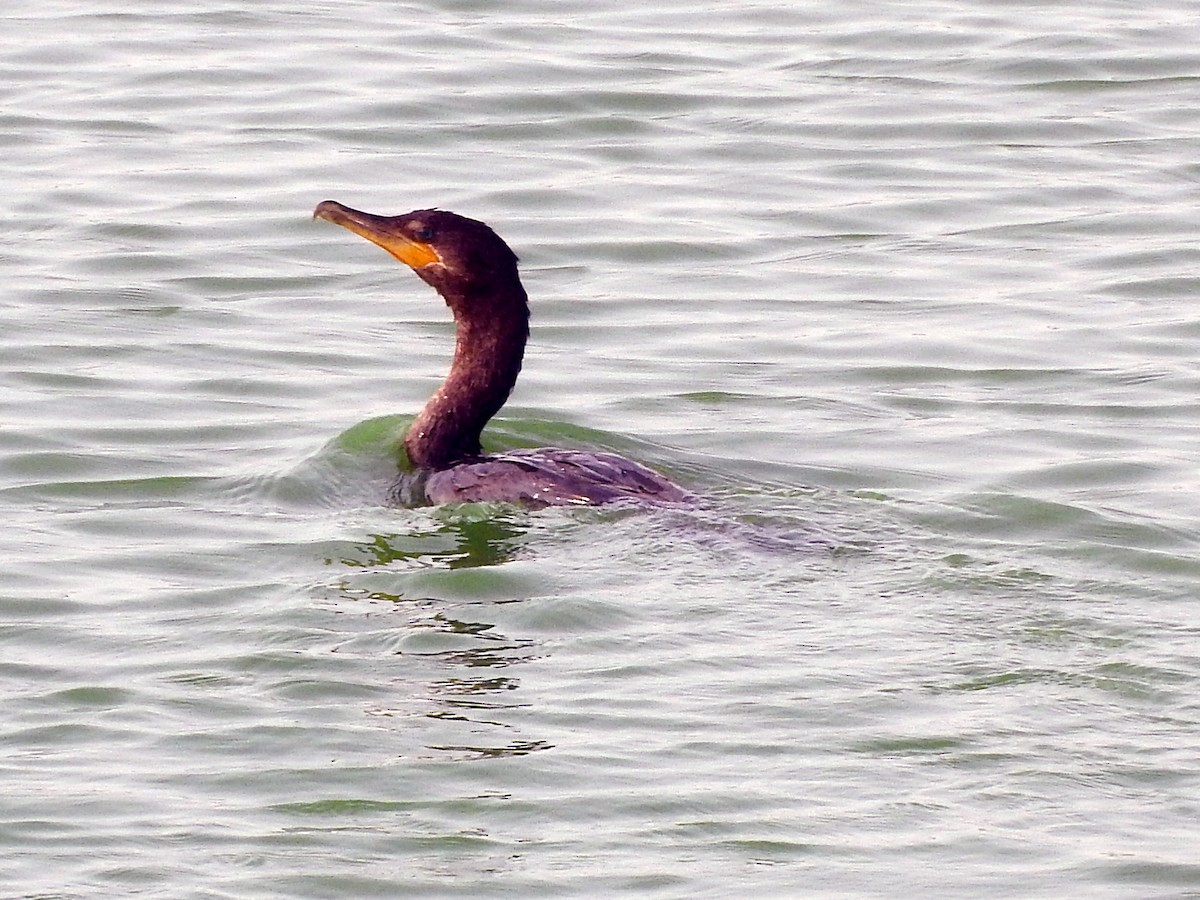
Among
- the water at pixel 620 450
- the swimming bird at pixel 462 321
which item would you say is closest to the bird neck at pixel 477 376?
the swimming bird at pixel 462 321

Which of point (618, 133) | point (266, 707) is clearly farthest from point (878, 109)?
point (266, 707)

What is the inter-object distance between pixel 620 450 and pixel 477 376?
2.16ft

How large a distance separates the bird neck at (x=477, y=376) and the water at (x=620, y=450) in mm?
303

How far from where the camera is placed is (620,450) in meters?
10.2

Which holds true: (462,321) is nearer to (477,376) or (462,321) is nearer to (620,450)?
(477,376)

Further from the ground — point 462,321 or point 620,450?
point 462,321

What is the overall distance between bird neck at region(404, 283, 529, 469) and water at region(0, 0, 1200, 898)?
11.9 inches

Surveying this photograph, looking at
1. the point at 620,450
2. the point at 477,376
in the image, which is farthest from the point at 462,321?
the point at 620,450

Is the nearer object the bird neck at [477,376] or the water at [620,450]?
the water at [620,450]

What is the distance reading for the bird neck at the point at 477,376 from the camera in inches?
392

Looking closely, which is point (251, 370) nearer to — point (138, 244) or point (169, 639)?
point (138, 244)

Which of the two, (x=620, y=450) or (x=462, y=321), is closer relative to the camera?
(x=462, y=321)

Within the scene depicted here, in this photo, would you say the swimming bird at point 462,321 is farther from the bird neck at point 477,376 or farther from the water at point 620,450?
the water at point 620,450

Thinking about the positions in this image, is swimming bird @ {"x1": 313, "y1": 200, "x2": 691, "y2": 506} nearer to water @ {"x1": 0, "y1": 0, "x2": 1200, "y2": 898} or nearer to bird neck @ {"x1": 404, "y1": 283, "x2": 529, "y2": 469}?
bird neck @ {"x1": 404, "y1": 283, "x2": 529, "y2": 469}
